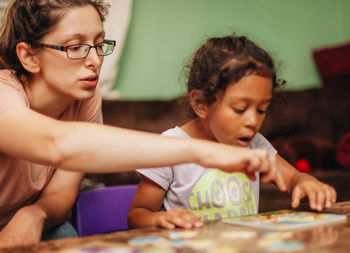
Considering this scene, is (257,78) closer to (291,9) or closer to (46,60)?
(46,60)

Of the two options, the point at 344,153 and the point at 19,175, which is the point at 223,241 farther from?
the point at 344,153

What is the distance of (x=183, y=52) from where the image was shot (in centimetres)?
325

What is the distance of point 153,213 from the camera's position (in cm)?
110

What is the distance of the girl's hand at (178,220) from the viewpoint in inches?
35.7

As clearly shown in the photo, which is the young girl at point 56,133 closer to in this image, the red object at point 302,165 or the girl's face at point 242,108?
the girl's face at point 242,108

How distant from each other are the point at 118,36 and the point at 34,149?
7.33ft

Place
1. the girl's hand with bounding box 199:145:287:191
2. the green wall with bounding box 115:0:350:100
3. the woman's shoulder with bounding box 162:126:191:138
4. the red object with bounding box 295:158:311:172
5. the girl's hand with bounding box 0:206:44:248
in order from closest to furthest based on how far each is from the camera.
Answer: the girl's hand with bounding box 199:145:287:191
the girl's hand with bounding box 0:206:44:248
the woman's shoulder with bounding box 162:126:191:138
the red object with bounding box 295:158:311:172
the green wall with bounding box 115:0:350:100

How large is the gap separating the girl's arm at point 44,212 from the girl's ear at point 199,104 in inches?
17.5

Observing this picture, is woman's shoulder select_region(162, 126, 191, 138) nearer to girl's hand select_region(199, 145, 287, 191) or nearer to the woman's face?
the woman's face

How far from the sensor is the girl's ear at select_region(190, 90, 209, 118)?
1312mm

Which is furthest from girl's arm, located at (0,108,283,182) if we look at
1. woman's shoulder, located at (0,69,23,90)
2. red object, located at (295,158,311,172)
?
red object, located at (295,158,311,172)

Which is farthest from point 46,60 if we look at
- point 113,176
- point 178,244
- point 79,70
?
point 113,176

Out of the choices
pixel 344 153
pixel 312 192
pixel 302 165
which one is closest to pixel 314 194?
pixel 312 192

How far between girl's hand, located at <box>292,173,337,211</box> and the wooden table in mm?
159
